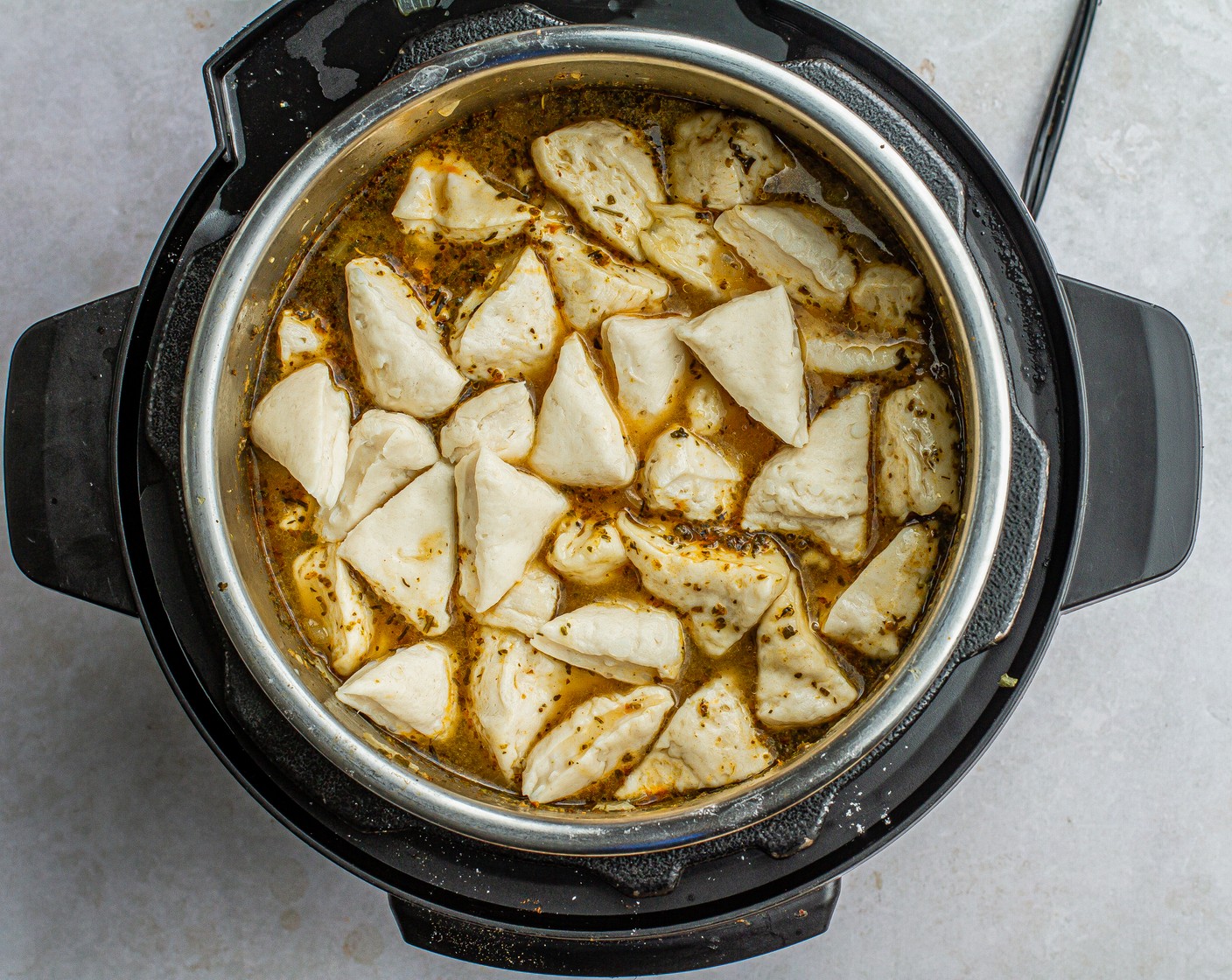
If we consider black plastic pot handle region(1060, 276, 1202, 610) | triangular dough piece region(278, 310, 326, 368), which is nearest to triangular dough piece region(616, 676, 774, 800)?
black plastic pot handle region(1060, 276, 1202, 610)

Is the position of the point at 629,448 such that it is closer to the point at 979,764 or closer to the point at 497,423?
the point at 497,423

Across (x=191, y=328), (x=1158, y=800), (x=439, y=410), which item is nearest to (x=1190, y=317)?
(x=1158, y=800)

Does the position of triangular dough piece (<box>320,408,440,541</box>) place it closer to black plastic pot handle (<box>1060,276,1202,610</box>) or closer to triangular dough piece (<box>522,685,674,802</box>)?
triangular dough piece (<box>522,685,674,802</box>)

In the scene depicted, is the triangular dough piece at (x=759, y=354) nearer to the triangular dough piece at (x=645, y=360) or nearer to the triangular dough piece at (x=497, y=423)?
the triangular dough piece at (x=645, y=360)

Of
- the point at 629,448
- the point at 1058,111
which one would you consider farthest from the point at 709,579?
the point at 1058,111

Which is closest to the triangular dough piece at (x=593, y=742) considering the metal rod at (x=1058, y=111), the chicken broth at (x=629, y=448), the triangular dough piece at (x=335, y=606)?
the chicken broth at (x=629, y=448)

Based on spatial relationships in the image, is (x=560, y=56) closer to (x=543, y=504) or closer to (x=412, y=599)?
(x=543, y=504)
